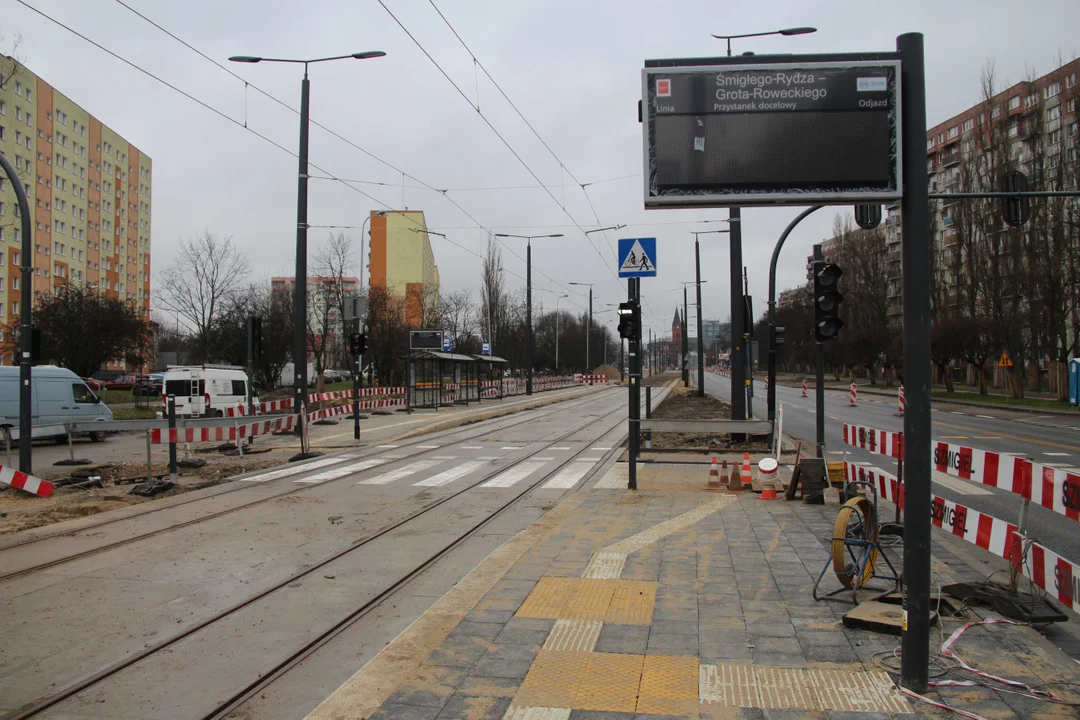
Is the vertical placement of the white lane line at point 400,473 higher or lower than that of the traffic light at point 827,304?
lower

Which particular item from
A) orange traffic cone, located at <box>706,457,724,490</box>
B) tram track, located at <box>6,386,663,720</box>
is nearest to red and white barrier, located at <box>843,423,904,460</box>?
orange traffic cone, located at <box>706,457,724,490</box>

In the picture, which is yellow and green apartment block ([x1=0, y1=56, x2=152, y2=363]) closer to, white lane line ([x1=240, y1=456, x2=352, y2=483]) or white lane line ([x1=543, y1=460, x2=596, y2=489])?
white lane line ([x1=240, y1=456, x2=352, y2=483])

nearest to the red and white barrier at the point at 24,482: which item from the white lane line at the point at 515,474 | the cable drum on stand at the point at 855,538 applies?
the white lane line at the point at 515,474

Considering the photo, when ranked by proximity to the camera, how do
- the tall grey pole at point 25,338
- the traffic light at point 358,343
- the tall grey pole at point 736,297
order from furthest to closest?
the traffic light at point 358,343
the tall grey pole at point 736,297
the tall grey pole at point 25,338

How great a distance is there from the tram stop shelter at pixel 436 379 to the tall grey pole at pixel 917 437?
29785 millimetres

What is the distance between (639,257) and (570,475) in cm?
440

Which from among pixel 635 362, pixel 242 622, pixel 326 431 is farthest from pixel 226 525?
pixel 326 431

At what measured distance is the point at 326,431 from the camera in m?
25.1

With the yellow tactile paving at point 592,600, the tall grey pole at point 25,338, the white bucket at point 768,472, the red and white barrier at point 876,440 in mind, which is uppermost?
the tall grey pole at point 25,338

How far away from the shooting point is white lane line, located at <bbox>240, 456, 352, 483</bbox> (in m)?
14.3

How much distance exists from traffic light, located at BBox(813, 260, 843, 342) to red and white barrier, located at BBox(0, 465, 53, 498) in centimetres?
1114

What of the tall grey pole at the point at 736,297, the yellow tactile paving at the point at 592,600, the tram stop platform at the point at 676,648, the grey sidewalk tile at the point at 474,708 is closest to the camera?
the grey sidewalk tile at the point at 474,708

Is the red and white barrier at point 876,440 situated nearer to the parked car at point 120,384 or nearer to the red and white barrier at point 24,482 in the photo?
the red and white barrier at point 24,482

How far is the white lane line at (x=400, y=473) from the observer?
1391cm
